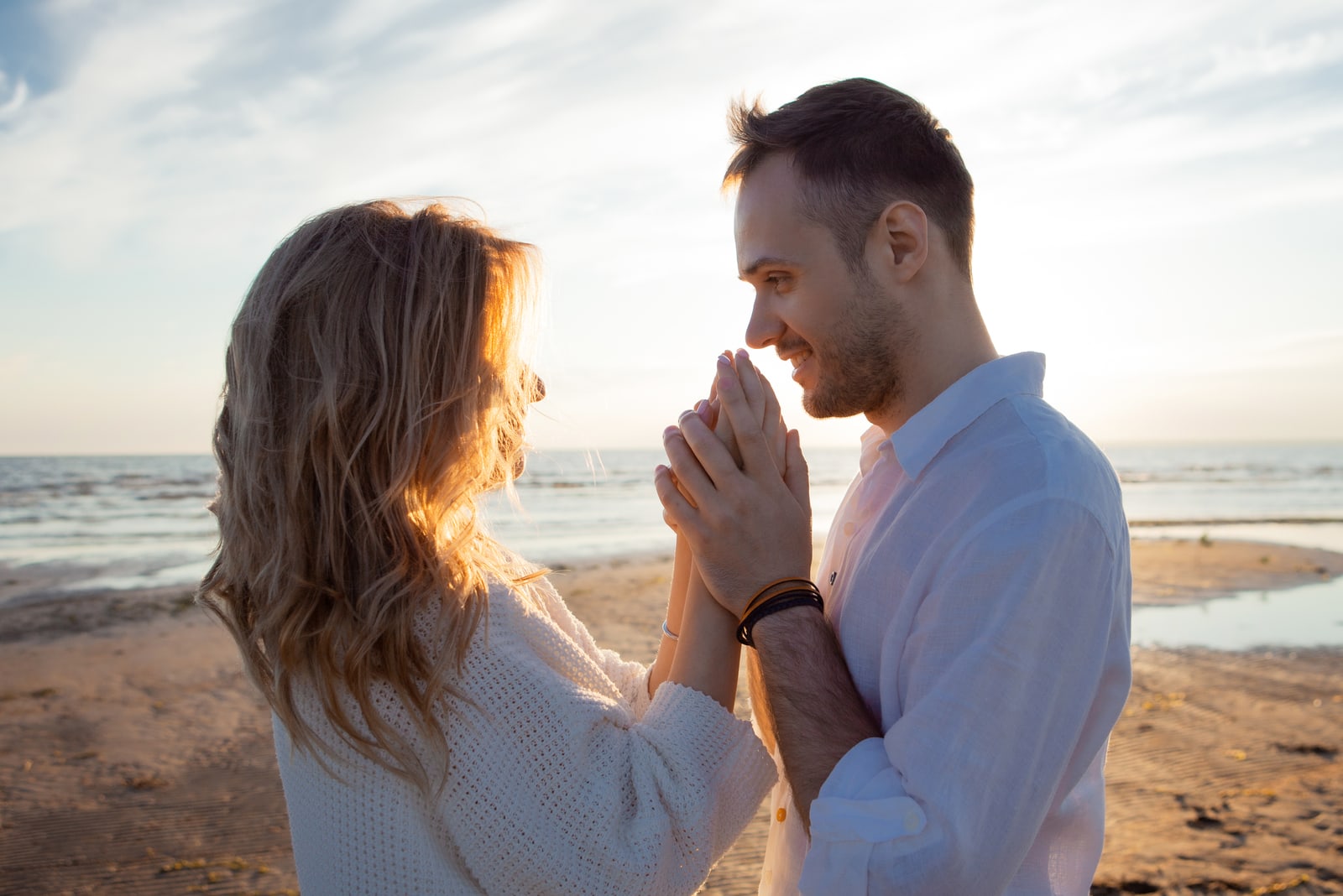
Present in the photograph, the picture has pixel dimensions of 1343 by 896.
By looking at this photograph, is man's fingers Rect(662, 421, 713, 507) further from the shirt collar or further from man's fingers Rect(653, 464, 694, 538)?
the shirt collar

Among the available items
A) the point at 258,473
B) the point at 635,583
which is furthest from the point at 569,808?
the point at 635,583

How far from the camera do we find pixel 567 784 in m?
1.82

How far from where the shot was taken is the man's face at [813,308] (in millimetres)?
2189

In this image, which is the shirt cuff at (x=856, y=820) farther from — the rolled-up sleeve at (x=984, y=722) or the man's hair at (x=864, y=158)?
the man's hair at (x=864, y=158)

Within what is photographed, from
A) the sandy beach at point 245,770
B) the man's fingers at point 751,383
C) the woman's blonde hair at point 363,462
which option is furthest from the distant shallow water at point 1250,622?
the woman's blonde hair at point 363,462

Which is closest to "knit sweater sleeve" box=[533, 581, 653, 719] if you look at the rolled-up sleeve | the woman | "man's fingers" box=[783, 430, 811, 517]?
the woman

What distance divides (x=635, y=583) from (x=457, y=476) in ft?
40.5

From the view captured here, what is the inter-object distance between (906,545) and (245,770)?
6.40 meters

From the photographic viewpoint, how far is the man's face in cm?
219

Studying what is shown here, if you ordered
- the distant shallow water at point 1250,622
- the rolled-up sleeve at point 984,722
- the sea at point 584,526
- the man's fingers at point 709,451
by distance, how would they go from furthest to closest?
the sea at point 584,526, the distant shallow water at point 1250,622, the man's fingers at point 709,451, the rolled-up sleeve at point 984,722

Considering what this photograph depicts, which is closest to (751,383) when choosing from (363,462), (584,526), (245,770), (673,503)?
(673,503)

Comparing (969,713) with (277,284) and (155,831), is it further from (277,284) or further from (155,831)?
(155,831)

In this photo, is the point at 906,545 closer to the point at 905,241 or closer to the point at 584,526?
the point at 905,241

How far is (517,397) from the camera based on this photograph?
2279 mm
